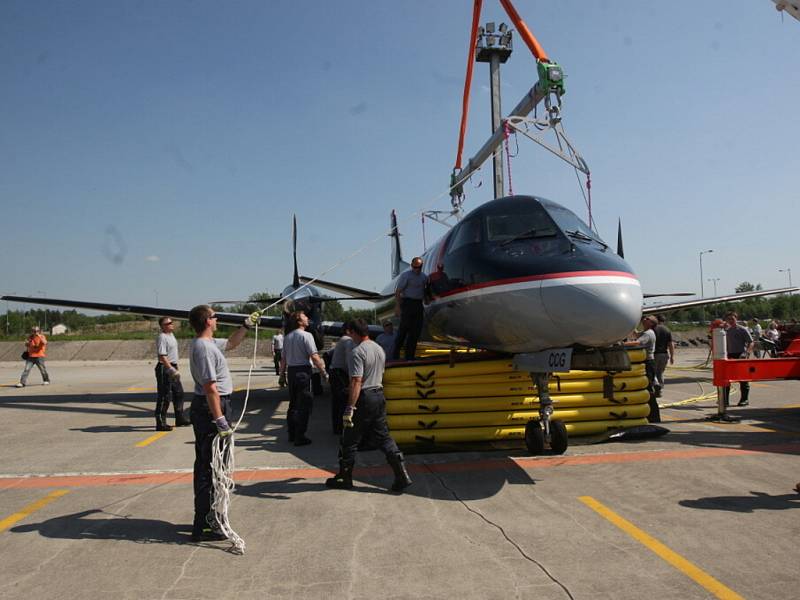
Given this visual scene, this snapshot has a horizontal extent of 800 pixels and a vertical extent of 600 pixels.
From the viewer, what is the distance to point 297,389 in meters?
7.70

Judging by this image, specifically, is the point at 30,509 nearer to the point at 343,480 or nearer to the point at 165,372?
the point at 343,480

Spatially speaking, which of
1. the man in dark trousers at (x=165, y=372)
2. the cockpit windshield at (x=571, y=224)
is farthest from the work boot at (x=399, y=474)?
the man in dark trousers at (x=165, y=372)

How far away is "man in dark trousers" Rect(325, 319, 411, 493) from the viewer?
525cm

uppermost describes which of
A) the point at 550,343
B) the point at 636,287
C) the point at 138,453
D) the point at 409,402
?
Result: the point at 636,287

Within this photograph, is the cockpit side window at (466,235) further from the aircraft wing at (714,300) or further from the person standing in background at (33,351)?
the person standing in background at (33,351)

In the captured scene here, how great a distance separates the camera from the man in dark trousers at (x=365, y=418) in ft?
17.2

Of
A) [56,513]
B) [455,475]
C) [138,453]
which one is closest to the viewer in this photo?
[56,513]

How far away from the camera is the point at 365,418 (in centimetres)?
530

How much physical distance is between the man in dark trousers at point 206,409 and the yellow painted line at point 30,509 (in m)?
1.73

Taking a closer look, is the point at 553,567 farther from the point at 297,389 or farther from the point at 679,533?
the point at 297,389

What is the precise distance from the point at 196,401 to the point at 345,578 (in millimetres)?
1857

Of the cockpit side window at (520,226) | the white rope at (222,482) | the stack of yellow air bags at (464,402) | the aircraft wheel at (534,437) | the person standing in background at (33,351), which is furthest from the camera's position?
the person standing in background at (33,351)

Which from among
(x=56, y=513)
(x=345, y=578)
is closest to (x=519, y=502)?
(x=345, y=578)

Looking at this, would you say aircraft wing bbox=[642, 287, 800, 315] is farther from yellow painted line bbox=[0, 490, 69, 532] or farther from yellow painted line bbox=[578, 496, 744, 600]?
yellow painted line bbox=[0, 490, 69, 532]
